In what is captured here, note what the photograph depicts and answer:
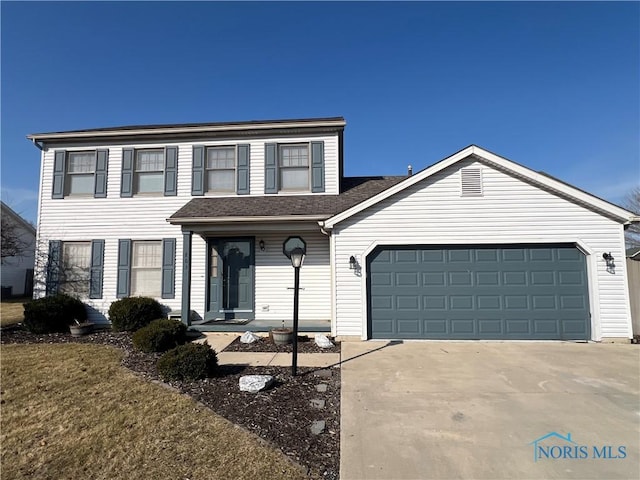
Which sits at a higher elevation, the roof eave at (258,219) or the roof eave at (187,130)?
the roof eave at (187,130)

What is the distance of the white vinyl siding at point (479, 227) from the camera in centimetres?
799

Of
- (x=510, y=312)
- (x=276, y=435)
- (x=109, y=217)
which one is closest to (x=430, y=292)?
(x=510, y=312)

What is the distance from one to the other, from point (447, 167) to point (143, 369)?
8118mm

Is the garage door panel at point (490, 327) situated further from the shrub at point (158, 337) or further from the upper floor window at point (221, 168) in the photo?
the upper floor window at point (221, 168)

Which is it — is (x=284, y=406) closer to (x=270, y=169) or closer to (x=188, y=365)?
(x=188, y=365)

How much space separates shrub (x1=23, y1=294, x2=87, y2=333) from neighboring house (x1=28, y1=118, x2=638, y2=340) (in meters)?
0.87

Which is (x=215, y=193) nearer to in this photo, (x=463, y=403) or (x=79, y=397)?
(x=79, y=397)

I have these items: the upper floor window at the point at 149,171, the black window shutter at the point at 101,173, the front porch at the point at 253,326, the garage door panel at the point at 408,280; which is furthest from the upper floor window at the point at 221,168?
the garage door panel at the point at 408,280

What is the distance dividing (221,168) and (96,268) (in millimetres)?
5076

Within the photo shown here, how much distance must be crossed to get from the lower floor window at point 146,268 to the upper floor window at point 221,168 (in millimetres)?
2595

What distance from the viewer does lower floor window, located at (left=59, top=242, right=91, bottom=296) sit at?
10586mm

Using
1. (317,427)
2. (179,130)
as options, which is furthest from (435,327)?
(179,130)

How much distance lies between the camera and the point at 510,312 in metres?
8.16

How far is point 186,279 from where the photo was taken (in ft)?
31.0
